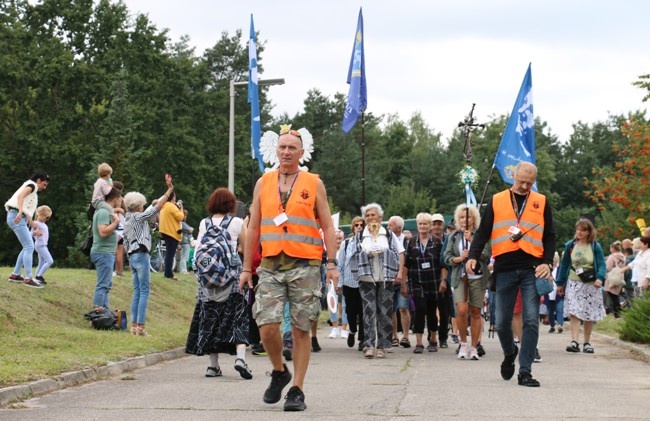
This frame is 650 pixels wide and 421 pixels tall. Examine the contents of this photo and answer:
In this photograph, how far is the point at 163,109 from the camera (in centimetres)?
5612

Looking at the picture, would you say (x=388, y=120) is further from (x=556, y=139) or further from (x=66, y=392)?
(x=66, y=392)

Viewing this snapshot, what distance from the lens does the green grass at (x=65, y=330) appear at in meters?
11.5

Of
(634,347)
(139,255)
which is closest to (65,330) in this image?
(139,255)

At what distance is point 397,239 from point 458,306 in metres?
1.50

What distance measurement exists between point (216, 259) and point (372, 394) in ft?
8.28

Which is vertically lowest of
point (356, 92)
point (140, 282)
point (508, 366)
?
point (508, 366)

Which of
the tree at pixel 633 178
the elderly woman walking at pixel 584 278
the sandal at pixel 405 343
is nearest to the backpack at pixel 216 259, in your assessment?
the sandal at pixel 405 343

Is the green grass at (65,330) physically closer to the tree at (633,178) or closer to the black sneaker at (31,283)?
the black sneaker at (31,283)

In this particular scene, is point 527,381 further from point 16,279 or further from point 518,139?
point 518,139

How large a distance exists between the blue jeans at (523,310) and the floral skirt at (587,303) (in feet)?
19.9

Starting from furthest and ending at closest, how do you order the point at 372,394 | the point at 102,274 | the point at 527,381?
the point at 102,274 < the point at 527,381 < the point at 372,394

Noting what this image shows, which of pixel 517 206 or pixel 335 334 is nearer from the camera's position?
pixel 517 206

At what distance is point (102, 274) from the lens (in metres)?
15.9

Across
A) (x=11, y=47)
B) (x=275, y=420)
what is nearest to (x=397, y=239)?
(x=275, y=420)
